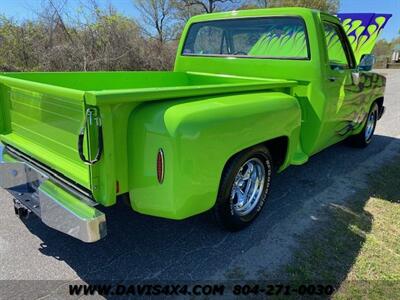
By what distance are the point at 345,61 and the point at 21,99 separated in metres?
3.87

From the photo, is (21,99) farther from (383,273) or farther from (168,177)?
(383,273)

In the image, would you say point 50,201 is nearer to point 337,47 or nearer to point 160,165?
point 160,165

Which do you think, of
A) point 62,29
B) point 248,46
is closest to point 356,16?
point 248,46

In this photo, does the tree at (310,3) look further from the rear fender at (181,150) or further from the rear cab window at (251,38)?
the rear fender at (181,150)

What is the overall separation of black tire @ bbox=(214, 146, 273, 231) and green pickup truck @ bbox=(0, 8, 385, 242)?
0.01 meters

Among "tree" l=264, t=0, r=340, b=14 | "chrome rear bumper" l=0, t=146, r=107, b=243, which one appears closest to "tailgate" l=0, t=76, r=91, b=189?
"chrome rear bumper" l=0, t=146, r=107, b=243

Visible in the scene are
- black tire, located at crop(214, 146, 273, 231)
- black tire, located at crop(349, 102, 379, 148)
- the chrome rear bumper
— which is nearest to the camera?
the chrome rear bumper

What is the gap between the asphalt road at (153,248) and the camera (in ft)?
8.50

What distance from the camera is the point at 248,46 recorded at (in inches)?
173

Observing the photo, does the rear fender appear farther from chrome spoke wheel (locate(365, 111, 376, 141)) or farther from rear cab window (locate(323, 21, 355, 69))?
chrome spoke wheel (locate(365, 111, 376, 141))

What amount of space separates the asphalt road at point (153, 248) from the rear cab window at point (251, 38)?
1733mm

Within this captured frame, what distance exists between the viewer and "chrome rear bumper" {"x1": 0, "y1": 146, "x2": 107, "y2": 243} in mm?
2145

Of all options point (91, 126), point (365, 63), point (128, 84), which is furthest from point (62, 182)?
point (365, 63)

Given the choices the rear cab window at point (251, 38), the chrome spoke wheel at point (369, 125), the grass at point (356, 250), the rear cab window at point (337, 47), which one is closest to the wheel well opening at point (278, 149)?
the grass at point (356, 250)
